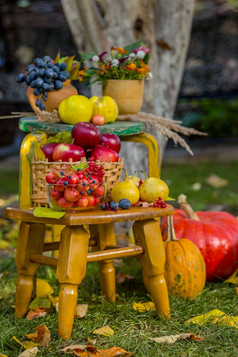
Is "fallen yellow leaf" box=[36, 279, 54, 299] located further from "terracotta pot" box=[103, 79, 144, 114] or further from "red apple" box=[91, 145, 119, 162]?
"terracotta pot" box=[103, 79, 144, 114]

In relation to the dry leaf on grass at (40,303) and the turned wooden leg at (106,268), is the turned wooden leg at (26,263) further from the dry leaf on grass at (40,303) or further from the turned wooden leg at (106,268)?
the turned wooden leg at (106,268)

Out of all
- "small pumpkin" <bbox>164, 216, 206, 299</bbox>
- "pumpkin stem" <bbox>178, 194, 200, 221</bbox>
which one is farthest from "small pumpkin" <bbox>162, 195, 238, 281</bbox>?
"small pumpkin" <bbox>164, 216, 206, 299</bbox>

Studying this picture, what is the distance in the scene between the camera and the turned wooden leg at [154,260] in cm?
254

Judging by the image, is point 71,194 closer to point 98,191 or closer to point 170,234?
point 98,191

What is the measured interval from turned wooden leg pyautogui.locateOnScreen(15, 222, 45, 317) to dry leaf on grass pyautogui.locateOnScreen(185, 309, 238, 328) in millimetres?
753

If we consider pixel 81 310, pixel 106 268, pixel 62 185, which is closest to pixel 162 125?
pixel 106 268

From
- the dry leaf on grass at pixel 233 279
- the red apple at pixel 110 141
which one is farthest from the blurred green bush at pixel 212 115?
the red apple at pixel 110 141

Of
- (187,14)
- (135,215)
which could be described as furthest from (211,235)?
(187,14)

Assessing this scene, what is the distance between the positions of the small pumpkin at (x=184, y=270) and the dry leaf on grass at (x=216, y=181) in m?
3.48

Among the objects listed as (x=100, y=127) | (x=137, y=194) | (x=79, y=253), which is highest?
(x=100, y=127)

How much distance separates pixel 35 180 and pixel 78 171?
293 millimetres

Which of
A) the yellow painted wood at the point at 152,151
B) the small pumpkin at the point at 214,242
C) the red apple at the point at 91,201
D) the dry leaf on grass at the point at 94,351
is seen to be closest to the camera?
the dry leaf on grass at the point at 94,351

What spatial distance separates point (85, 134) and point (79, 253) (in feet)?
1.77

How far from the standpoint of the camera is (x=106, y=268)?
9.57 feet
